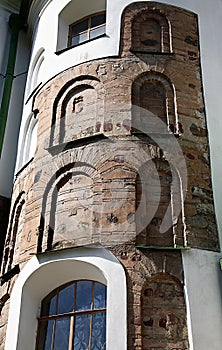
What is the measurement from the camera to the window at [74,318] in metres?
8.12

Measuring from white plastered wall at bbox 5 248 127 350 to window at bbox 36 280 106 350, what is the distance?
14 centimetres

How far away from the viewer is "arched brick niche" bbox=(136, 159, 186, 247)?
333 inches

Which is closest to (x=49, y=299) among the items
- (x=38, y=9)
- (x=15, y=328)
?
(x=15, y=328)

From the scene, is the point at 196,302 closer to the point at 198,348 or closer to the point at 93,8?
the point at 198,348

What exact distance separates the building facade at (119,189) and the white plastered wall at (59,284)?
0.02 metres

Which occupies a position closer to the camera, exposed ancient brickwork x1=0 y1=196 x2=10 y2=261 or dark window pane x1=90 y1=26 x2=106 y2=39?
exposed ancient brickwork x1=0 y1=196 x2=10 y2=261

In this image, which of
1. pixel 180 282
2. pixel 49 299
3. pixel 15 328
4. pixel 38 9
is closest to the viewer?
→ pixel 180 282

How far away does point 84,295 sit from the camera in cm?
862

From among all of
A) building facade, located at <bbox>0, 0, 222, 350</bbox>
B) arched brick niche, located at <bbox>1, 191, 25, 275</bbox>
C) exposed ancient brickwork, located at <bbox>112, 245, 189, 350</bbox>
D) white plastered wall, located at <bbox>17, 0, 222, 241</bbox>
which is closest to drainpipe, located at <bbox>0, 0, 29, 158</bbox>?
white plastered wall, located at <bbox>17, 0, 222, 241</bbox>

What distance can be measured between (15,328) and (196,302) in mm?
3140

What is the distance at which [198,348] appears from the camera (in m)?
7.34

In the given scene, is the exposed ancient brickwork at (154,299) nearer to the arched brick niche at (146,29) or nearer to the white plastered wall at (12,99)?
the arched brick niche at (146,29)

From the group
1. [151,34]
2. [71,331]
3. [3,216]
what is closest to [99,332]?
[71,331]

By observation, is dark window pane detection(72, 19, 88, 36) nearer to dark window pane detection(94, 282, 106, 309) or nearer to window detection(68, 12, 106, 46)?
window detection(68, 12, 106, 46)
